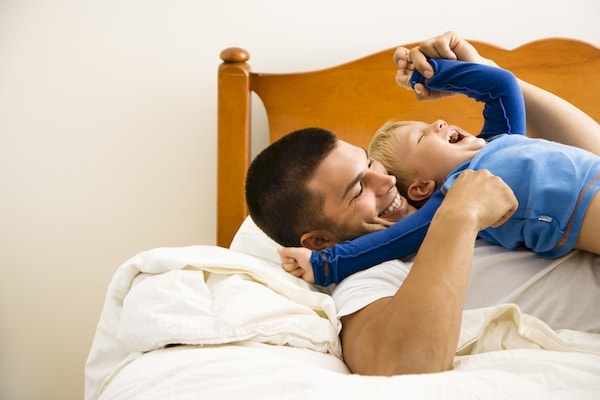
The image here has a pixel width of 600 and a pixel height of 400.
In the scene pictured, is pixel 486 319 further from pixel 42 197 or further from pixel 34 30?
pixel 34 30

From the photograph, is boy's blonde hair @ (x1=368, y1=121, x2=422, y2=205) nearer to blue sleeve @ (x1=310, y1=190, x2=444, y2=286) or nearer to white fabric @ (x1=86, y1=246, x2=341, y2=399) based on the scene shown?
blue sleeve @ (x1=310, y1=190, x2=444, y2=286)

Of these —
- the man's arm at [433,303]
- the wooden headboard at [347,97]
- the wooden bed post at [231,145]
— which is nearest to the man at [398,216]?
the man's arm at [433,303]

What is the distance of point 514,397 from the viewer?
70cm

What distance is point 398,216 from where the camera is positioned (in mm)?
1244

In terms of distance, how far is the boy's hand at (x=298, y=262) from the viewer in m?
1.14

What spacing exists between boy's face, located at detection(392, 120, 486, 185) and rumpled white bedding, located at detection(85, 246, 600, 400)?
1.08 feet

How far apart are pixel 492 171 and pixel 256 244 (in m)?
0.53

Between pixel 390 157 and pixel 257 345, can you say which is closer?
pixel 257 345

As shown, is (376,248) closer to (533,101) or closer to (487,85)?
(487,85)

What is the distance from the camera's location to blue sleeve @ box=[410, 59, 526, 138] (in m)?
1.28

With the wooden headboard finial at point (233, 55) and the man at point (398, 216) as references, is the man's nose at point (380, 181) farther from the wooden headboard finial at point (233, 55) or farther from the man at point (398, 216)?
the wooden headboard finial at point (233, 55)

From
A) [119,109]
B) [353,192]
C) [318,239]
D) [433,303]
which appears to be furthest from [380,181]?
[119,109]

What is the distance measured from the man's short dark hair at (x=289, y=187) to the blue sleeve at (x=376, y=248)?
0.30 feet

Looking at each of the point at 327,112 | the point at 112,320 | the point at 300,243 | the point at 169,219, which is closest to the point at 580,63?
the point at 327,112
